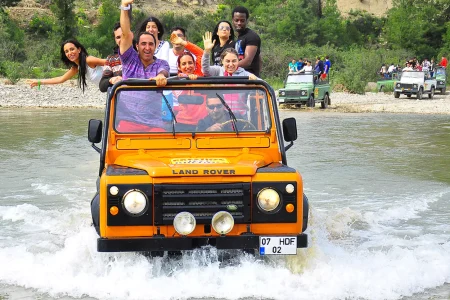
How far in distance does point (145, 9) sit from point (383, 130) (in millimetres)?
50296

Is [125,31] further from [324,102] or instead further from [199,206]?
[324,102]

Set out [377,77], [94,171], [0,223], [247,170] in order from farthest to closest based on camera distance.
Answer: [377,77], [94,171], [0,223], [247,170]

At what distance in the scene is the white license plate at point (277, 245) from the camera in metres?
6.39

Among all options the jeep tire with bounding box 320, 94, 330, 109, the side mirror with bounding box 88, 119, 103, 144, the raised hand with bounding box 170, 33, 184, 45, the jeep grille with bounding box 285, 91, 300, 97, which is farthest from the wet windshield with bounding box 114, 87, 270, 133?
the jeep tire with bounding box 320, 94, 330, 109

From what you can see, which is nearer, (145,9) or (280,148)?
(280,148)

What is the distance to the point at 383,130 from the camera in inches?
890

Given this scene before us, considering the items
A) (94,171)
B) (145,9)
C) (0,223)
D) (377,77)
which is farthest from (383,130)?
(145,9)

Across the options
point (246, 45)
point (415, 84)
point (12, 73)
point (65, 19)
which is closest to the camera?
point (246, 45)

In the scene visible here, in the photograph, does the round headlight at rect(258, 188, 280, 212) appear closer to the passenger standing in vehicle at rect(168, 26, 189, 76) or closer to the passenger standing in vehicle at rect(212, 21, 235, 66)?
the passenger standing in vehicle at rect(168, 26, 189, 76)

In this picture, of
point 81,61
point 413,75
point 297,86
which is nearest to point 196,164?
point 81,61

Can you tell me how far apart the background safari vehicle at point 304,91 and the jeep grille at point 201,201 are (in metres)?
23.3

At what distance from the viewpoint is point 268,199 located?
6.40 m

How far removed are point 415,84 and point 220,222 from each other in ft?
99.3

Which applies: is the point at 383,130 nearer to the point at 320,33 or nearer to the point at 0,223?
the point at 0,223
